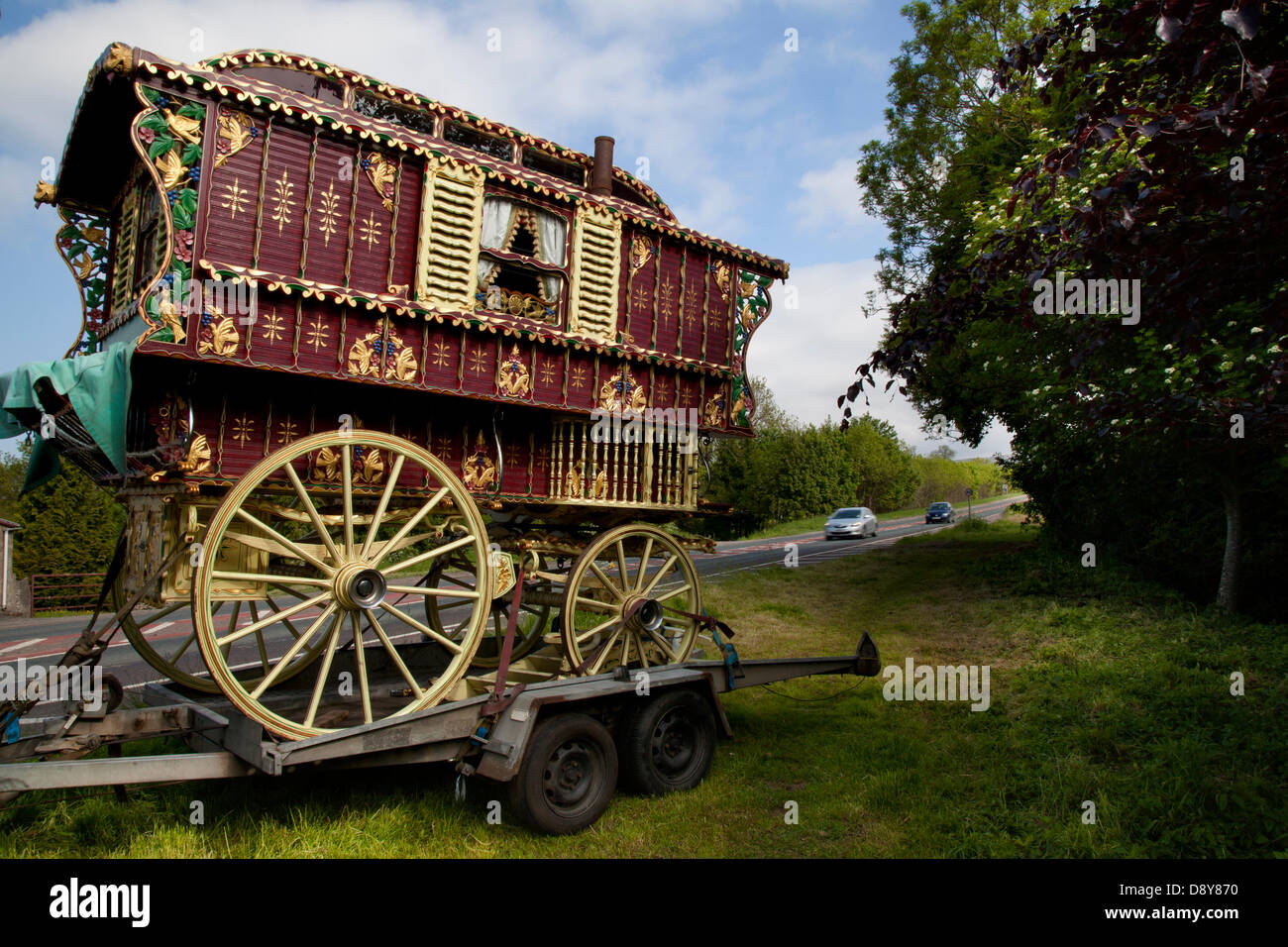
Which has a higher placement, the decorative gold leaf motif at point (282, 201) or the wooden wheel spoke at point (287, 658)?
the decorative gold leaf motif at point (282, 201)

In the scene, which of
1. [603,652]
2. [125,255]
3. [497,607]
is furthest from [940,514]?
[125,255]

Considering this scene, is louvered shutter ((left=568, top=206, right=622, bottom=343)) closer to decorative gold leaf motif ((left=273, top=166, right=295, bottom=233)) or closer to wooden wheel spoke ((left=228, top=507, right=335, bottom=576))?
decorative gold leaf motif ((left=273, top=166, right=295, bottom=233))

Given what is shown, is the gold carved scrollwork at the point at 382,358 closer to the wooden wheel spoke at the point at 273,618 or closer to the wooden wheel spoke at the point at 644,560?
the wooden wheel spoke at the point at 273,618

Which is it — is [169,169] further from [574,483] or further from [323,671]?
[574,483]

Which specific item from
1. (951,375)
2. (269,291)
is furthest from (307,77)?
(951,375)

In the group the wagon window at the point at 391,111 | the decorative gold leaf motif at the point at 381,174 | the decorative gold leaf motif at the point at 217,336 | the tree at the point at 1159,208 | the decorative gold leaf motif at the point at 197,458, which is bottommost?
the decorative gold leaf motif at the point at 197,458

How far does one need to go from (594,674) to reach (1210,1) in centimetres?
555

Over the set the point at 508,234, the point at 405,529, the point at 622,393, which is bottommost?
the point at 405,529

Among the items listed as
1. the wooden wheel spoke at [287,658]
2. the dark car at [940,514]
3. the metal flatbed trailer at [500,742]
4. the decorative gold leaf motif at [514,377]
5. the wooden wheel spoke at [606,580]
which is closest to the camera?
the metal flatbed trailer at [500,742]

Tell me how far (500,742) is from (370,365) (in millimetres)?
2871

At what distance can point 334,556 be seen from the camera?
18.6 feet

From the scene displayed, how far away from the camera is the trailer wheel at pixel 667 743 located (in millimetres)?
6402

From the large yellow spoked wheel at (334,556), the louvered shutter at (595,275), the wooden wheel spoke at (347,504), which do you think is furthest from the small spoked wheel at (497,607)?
the louvered shutter at (595,275)

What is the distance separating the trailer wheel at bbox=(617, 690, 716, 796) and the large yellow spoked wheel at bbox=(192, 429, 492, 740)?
1.42m
